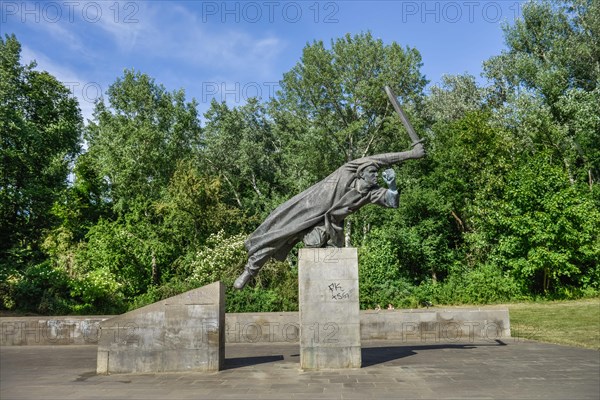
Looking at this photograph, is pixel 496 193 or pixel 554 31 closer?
pixel 496 193

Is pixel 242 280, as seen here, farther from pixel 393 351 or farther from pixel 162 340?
pixel 393 351

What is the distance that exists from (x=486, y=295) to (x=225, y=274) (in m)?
12.4

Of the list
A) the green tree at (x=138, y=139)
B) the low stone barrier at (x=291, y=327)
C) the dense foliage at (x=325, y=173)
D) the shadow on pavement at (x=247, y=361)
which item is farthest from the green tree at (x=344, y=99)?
the shadow on pavement at (x=247, y=361)

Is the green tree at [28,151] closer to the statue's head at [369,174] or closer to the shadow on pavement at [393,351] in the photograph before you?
the shadow on pavement at [393,351]

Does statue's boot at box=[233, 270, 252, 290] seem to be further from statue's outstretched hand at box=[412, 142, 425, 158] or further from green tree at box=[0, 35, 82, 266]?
green tree at box=[0, 35, 82, 266]

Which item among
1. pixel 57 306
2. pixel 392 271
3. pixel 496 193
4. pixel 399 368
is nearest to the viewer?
pixel 399 368

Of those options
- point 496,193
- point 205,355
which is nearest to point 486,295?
point 496,193

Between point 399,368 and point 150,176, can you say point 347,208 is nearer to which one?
point 399,368

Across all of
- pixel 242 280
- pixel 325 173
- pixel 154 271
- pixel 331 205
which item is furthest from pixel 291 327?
pixel 325 173

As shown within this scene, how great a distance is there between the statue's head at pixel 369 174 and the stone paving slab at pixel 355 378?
3367mm

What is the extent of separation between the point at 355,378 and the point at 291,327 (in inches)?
204

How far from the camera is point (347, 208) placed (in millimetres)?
9109

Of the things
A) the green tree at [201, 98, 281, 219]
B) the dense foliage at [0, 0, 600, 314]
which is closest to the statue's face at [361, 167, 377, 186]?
the dense foliage at [0, 0, 600, 314]

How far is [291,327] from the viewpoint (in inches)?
502
